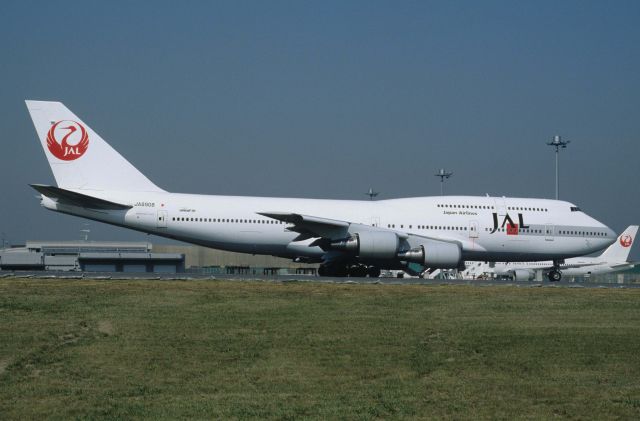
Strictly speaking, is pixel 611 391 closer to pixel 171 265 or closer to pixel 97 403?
pixel 97 403

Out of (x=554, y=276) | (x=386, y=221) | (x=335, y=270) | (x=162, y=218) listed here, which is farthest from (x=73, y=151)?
(x=554, y=276)

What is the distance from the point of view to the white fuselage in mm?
33000

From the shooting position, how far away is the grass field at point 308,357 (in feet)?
36.0

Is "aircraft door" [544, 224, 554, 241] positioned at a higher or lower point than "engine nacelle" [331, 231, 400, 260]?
higher

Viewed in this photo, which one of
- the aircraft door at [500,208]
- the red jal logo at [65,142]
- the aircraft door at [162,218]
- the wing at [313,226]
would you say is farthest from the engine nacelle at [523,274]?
the red jal logo at [65,142]

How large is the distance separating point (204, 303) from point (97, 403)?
9.22 m

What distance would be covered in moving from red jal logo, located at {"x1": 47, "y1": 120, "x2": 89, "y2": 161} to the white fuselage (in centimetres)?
183

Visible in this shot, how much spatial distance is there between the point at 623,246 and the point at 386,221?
40.0 meters

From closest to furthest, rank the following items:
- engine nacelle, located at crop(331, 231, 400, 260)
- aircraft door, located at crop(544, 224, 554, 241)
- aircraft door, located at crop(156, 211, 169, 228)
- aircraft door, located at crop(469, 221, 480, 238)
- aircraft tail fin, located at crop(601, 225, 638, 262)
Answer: engine nacelle, located at crop(331, 231, 400, 260), aircraft door, located at crop(156, 211, 169, 228), aircraft door, located at crop(469, 221, 480, 238), aircraft door, located at crop(544, 224, 554, 241), aircraft tail fin, located at crop(601, 225, 638, 262)

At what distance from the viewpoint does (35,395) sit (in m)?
11.0

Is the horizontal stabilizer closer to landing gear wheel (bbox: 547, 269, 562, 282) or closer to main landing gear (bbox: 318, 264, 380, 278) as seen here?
main landing gear (bbox: 318, 264, 380, 278)

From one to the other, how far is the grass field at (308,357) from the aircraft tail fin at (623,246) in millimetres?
47531

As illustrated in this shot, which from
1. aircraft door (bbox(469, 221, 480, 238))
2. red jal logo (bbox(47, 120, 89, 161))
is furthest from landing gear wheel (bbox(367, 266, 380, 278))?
red jal logo (bbox(47, 120, 89, 161))

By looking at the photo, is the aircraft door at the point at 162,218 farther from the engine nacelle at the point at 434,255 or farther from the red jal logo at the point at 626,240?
the red jal logo at the point at 626,240
